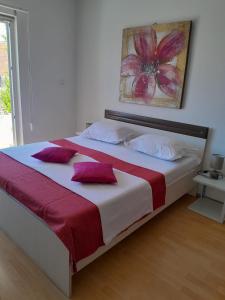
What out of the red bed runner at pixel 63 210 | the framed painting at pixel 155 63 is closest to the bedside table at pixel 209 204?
the framed painting at pixel 155 63

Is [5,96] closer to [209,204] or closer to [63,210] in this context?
[63,210]

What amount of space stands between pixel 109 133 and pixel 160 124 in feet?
2.28

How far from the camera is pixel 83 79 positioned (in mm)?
3924

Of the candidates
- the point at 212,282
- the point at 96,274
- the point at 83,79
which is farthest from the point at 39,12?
the point at 212,282

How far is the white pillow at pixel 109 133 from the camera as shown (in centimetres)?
303

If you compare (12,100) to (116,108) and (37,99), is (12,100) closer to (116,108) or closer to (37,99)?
(37,99)

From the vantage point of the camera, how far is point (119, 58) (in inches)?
131

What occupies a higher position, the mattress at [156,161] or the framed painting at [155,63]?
the framed painting at [155,63]

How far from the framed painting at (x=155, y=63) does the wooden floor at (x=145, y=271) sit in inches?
63.2

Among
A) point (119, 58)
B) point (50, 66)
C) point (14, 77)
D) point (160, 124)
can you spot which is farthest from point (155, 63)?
point (14, 77)

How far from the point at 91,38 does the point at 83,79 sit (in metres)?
0.66

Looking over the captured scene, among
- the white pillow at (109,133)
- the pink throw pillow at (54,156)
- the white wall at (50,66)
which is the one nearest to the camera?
the pink throw pillow at (54,156)

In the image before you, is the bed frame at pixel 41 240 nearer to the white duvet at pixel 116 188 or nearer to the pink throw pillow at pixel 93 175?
the white duvet at pixel 116 188

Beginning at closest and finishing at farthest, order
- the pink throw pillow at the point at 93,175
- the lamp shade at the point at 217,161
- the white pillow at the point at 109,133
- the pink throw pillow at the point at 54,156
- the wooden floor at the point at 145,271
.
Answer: the wooden floor at the point at 145,271 < the pink throw pillow at the point at 93,175 < the pink throw pillow at the point at 54,156 < the lamp shade at the point at 217,161 < the white pillow at the point at 109,133
